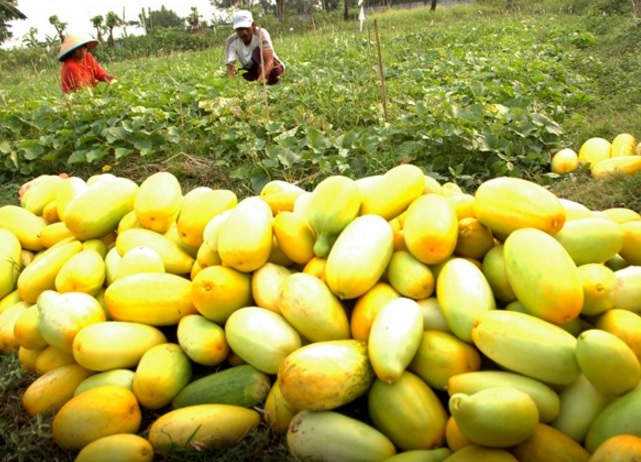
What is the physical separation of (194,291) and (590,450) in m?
1.25

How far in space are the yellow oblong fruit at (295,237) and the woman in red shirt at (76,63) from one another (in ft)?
19.5


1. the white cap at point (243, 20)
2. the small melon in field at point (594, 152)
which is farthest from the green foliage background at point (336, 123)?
the white cap at point (243, 20)

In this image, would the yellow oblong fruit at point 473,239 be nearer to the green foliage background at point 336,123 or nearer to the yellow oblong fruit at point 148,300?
the yellow oblong fruit at point 148,300

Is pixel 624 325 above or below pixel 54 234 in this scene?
below

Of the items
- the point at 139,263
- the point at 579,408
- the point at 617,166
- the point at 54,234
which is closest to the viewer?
the point at 579,408

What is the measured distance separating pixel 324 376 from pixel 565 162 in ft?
11.6

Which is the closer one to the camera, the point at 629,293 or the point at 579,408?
the point at 579,408

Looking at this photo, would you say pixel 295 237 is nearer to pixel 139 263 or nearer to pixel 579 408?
pixel 139 263

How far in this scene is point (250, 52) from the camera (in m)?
7.65

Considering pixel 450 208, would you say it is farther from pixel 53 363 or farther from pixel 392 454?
pixel 53 363

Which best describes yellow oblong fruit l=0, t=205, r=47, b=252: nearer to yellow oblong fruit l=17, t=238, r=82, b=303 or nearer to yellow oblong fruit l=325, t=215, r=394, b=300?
yellow oblong fruit l=17, t=238, r=82, b=303

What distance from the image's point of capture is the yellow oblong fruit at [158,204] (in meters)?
2.22

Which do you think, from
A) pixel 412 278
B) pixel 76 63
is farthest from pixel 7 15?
pixel 412 278

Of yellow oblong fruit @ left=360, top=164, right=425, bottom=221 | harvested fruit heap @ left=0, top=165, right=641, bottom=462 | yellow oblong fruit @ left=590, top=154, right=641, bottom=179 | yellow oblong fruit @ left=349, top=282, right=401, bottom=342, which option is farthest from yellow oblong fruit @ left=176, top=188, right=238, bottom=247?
yellow oblong fruit @ left=590, top=154, right=641, bottom=179
